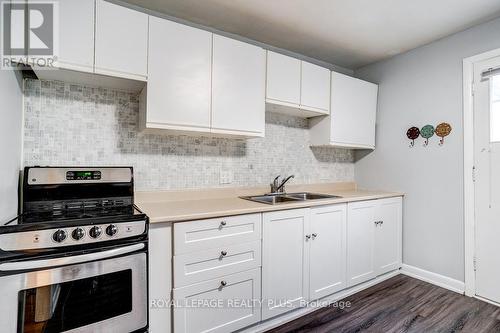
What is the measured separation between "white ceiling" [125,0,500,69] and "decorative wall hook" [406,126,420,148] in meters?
0.88

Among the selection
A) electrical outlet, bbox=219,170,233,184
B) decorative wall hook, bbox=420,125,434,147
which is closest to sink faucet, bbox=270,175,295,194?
electrical outlet, bbox=219,170,233,184

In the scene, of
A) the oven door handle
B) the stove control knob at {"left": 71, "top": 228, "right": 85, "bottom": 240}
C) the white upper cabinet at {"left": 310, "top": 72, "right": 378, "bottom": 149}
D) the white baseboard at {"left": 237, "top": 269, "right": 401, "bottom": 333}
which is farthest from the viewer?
the white upper cabinet at {"left": 310, "top": 72, "right": 378, "bottom": 149}

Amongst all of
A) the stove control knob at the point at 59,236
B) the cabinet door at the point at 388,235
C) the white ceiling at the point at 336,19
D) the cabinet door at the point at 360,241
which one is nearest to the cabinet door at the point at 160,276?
the stove control knob at the point at 59,236

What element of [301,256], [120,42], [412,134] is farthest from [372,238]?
[120,42]

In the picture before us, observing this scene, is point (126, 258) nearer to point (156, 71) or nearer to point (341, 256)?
point (156, 71)

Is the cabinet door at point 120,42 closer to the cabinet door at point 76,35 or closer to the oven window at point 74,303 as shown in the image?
the cabinet door at point 76,35

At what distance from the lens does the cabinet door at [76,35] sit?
144cm

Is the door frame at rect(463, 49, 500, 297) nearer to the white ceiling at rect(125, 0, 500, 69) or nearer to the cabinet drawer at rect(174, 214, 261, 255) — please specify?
the white ceiling at rect(125, 0, 500, 69)

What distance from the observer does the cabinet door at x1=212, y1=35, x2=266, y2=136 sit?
6.28 feet

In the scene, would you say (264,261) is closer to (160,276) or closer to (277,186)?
Answer: (160,276)

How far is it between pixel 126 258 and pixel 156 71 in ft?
3.88

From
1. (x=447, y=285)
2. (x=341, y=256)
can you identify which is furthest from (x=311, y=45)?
(x=447, y=285)

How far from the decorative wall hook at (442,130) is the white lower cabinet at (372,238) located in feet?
2.52

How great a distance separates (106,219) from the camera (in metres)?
1.30
